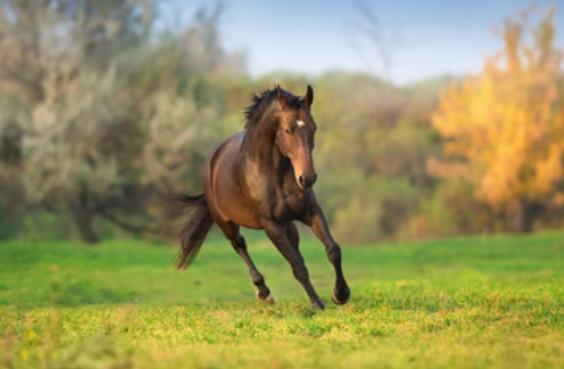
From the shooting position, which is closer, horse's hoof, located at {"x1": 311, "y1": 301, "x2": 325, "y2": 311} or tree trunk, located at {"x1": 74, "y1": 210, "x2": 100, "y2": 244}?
horse's hoof, located at {"x1": 311, "y1": 301, "x2": 325, "y2": 311}

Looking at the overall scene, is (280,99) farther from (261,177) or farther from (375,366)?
(375,366)

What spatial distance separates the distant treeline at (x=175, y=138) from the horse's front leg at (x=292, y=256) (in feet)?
42.8

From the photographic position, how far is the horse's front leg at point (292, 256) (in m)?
10.8

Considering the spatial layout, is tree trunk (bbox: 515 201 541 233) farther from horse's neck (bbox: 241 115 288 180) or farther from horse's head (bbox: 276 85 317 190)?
horse's head (bbox: 276 85 317 190)

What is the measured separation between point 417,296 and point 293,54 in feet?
176

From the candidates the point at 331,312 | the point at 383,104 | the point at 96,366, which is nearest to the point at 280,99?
the point at 331,312

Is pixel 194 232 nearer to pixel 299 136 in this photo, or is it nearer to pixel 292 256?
pixel 292 256

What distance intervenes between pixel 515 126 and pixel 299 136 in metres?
26.8

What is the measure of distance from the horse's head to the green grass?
4.98 ft

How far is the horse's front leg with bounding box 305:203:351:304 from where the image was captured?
10.7m

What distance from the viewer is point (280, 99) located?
1068cm

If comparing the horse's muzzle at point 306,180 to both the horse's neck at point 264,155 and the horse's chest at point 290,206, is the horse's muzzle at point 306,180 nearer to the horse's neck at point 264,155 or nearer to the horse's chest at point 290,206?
the horse's chest at point 290,206

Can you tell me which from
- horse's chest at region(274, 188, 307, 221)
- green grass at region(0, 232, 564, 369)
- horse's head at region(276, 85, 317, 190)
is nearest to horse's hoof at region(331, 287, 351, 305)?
green grass at region(0, 232, 564, 369)

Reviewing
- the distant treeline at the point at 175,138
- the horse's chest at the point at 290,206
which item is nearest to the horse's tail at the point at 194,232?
the horse's chest at the point at 290,206
